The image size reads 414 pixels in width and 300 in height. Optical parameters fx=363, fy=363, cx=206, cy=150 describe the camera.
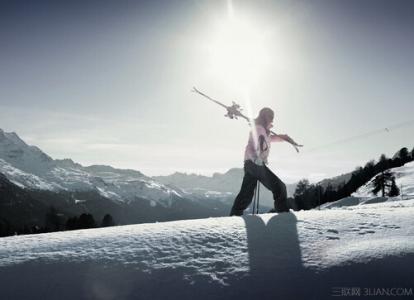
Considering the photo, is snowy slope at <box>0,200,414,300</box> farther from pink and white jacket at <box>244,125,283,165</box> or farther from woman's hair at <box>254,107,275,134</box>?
woman's hair at <box>254,107,275,134</box>

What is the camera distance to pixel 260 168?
25.9 ft

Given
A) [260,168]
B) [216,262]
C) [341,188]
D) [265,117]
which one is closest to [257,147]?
[260,168]

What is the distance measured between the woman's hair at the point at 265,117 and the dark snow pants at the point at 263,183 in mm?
899

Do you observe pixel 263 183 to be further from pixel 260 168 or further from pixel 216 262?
pixel 216 262

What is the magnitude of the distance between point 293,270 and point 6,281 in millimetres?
2454

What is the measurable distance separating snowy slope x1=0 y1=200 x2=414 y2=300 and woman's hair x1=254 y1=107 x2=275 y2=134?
3881 mm

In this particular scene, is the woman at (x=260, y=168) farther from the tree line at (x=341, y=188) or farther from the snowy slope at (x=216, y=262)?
the tree line at (x=341, y=188)

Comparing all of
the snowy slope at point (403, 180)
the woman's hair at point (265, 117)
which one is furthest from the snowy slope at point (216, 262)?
the snowy slope at point (403, 180)

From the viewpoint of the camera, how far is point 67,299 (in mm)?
2771

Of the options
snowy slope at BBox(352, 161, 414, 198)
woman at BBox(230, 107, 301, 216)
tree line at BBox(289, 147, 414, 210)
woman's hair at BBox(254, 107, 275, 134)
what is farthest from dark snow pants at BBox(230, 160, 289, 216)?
tree line at BBox(289, 147, 414, 210)

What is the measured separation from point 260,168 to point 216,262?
15.8ft

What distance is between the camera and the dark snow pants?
7.71 metres

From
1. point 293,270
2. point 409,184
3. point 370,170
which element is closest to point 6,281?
point 293,270

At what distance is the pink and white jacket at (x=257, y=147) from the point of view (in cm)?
789
